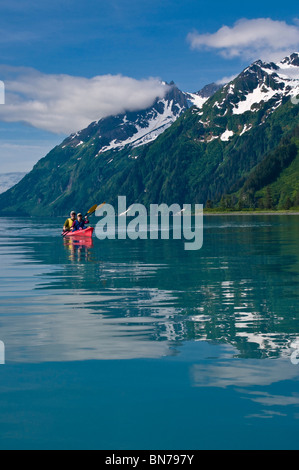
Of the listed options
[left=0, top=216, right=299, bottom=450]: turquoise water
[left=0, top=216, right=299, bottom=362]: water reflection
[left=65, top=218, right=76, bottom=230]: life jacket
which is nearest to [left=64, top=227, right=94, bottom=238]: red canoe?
[left=65, top=218, right=76, bottom=230]: life jacket

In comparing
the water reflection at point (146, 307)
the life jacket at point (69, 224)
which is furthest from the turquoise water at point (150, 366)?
the life jacket at point (69, 224)

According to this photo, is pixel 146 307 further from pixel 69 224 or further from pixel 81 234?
pixel 69 224

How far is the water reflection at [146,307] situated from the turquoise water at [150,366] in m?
0.09

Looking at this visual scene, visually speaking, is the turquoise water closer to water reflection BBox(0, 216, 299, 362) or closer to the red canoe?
water reflection BBox(0, 216, 299, 362)

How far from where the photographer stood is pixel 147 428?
13.4 m

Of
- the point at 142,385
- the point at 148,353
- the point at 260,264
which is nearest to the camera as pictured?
the point at 142,385

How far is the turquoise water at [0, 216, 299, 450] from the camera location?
13.3m

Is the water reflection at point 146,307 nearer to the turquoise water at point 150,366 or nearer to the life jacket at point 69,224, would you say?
the turquoise water at point 150,366

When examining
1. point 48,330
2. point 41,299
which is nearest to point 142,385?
point 48,330

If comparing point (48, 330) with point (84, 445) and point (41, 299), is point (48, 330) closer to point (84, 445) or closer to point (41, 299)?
point (41, 299)

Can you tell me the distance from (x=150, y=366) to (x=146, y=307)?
38.9ft

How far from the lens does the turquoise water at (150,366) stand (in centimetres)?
1327
